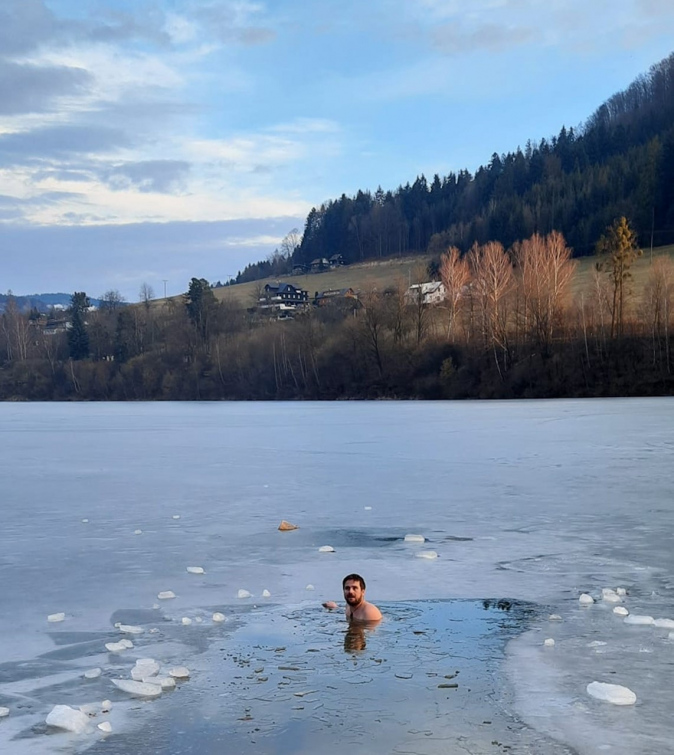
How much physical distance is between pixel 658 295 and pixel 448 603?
174 ft

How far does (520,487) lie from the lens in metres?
12.9

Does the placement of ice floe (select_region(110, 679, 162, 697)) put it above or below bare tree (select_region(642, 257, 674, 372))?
below

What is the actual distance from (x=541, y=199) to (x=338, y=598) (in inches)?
4140

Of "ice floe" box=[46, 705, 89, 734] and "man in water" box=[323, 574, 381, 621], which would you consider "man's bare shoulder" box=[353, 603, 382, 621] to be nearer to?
"man in water" box=[323, 574, 381, 621]

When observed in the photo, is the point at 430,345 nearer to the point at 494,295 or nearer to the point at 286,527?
the point at 494,295

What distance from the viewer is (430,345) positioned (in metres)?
63.9

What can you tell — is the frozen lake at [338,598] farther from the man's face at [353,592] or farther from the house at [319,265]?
the house at [319,265]

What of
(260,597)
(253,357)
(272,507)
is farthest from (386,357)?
(260,597)

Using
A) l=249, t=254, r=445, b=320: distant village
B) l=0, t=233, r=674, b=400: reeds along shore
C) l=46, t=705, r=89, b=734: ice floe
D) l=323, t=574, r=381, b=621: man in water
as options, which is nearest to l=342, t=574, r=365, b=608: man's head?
l=323, t=574, r=381, b=621: man in water

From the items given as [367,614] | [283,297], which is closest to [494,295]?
[367,614]

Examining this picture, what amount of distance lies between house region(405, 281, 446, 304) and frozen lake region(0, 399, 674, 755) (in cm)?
5378

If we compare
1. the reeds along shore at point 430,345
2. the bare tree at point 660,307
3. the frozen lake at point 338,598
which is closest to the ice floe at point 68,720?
the frozen lake at point 338,598

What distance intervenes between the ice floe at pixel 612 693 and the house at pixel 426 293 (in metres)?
64.5

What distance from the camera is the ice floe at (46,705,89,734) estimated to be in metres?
4.11
